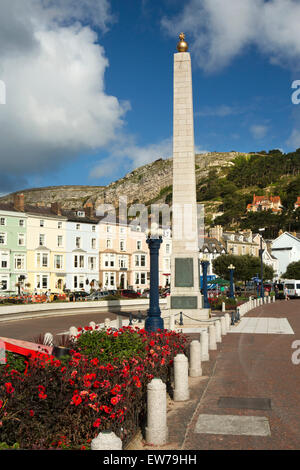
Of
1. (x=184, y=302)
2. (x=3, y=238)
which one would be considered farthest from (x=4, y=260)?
(x=184, y=302)

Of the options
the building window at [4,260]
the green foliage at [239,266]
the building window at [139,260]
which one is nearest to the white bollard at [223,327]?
the building window at [4,260]

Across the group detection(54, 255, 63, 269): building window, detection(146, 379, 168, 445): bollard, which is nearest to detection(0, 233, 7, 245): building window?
detection(54, 255, 63, 269): building window

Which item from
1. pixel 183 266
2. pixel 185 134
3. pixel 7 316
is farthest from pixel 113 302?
pixel 185 134

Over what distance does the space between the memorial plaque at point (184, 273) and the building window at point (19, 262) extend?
1532 inches

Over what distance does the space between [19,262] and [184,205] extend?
39.8m

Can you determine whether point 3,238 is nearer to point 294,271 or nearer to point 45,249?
point 45,249

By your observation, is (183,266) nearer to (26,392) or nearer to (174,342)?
(174,342)

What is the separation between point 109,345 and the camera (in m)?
9.21

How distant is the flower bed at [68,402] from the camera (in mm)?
5871

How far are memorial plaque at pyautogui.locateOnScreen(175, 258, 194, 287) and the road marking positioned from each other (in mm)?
18397

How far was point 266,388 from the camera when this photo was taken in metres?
10.2

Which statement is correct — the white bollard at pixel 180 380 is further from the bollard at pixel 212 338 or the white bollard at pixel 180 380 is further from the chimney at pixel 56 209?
the chimney at pixel 56 209

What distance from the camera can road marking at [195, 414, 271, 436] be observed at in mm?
7172
